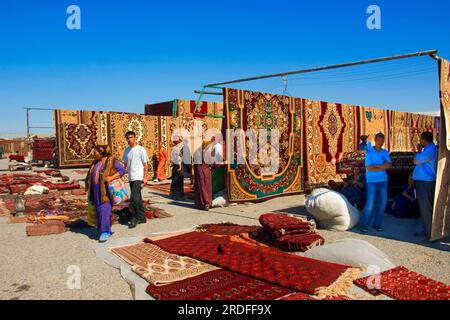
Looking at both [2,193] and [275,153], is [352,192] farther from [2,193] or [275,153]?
[2,193]

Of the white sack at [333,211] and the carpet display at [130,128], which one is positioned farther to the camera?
the carpet display at [130,128]

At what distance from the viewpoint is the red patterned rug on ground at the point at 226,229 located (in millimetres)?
5391

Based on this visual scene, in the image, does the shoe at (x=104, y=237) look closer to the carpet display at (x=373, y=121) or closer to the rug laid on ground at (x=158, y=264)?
the rug laid on ground at (x=158, y=264)

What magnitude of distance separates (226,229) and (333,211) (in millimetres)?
1737

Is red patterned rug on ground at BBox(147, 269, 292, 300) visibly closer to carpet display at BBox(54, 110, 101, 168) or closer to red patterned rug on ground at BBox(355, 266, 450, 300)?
red patterned rug on ground at BBox(355, 266, 450, 300)

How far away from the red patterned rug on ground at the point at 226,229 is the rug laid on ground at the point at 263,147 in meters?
1.85

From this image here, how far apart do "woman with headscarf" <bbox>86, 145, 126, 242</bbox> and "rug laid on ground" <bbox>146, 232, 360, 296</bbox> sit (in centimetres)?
92

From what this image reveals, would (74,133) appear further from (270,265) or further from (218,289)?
(218,289)

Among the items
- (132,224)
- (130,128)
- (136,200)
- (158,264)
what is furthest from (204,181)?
(130,128)

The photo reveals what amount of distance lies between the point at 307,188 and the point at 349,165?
124cm

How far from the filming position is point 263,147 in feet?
27.3

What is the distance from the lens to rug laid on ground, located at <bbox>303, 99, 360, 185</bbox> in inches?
370

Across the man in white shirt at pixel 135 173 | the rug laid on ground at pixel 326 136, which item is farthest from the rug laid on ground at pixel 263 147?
the man in white shirt at pixel 135 173

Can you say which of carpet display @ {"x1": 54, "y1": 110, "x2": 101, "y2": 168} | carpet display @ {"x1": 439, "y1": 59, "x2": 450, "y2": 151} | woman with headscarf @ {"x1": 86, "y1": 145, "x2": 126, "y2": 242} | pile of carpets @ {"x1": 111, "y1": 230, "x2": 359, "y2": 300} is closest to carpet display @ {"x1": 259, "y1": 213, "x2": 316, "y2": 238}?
pile of carpets @ {"x1": 111, "y1": 230, "x2": 359, "y2": 300}
